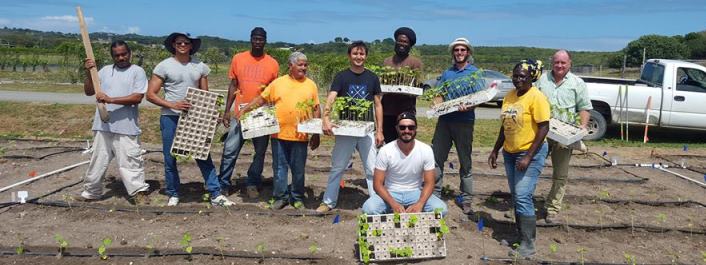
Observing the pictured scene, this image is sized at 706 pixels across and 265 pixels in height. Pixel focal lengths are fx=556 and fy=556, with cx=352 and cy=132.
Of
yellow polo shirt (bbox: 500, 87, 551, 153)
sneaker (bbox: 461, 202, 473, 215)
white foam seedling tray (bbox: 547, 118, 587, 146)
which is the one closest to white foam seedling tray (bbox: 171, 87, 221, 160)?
sneaker (bbox: 461, 202, 473, 215)

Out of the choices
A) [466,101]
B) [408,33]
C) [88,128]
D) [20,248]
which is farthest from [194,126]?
[88,128]

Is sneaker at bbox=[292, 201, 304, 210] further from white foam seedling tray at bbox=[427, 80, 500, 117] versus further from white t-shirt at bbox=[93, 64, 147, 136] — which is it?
white t-shirt at bbox=[93, 64, 147, 136]

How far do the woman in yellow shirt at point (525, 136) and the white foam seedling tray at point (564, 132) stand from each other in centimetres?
23

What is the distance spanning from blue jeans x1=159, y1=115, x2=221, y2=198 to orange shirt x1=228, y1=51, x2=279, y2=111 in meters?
0.63

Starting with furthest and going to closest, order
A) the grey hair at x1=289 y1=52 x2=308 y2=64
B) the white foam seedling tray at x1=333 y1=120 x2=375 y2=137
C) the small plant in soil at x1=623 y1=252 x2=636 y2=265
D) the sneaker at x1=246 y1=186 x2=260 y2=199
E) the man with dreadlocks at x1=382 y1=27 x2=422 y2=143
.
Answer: the sneaker at x1=246 y1=186 x2=260 y2=199, the man with dreadlocks at x1=382 y1=27 x2=422 y2=143, the grey hair at x1=289 y1=52 x2=308 y2=64, the white foam seedling tray at x1=333 y1=120 x2=375 y2=137, the small plant in soil at x1=623 y1=252 x2=636 y2=265

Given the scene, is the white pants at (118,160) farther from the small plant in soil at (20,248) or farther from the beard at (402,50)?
the beard at (402,50)

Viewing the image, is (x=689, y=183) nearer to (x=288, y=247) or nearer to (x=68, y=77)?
(x=288, y=247)

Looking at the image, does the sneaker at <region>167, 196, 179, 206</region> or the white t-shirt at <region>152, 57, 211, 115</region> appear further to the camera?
the sneaker at <region>167, 196, 179, 206</region>

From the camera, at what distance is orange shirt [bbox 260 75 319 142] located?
5.13 meters

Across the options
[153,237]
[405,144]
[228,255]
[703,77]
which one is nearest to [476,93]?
[405,144]

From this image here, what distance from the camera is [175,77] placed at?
5.21 m

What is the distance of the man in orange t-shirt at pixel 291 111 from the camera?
5129 millimetres

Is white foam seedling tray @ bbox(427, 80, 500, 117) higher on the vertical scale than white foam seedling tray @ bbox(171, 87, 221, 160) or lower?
higher

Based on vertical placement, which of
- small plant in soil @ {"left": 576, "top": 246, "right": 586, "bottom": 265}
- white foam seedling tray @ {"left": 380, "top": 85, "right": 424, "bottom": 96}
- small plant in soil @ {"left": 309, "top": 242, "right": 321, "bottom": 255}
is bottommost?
small plant in soil @ {"left": 576, "top": 246, "right": 586, "bottom": 265}
